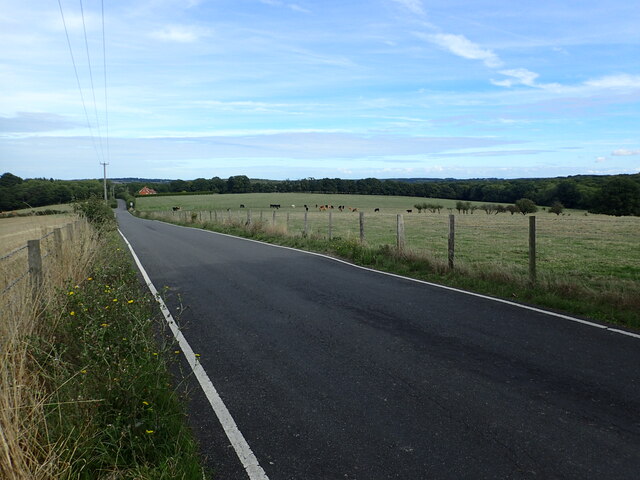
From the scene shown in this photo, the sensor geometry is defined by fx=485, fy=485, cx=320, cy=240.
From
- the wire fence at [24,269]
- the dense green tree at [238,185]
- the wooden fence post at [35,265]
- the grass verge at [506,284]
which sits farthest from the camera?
the dense green tree at [238,185]

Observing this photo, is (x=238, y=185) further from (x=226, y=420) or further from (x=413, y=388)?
(x=226, y=420)

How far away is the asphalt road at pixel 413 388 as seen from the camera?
365 cm

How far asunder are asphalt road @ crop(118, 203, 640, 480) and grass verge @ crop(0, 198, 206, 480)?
36 cm

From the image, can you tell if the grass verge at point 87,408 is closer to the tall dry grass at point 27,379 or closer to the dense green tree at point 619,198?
the tall dry grass at point 27,379

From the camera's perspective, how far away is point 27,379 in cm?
421

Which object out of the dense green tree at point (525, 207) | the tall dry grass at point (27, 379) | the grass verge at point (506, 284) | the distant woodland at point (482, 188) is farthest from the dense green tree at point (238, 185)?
the tall dry grass at point (27, 379)

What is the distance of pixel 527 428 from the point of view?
4.11m

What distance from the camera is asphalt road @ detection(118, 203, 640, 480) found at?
12.0 feet

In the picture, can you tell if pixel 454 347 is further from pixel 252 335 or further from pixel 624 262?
pixel 624 262

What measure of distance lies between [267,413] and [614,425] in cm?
301

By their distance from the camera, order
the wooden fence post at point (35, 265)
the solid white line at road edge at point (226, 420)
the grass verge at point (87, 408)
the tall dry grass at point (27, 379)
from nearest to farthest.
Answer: the tall dry grass at point (27, 379) → the grass verge at point (87, 408) → the solid white line at road edge at point (226, 420) → the wooden fence post at point (35, 265)

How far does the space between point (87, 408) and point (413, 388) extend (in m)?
3.03

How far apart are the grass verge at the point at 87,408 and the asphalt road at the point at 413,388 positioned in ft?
1.19

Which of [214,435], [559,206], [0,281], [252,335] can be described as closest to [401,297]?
[252,335]
